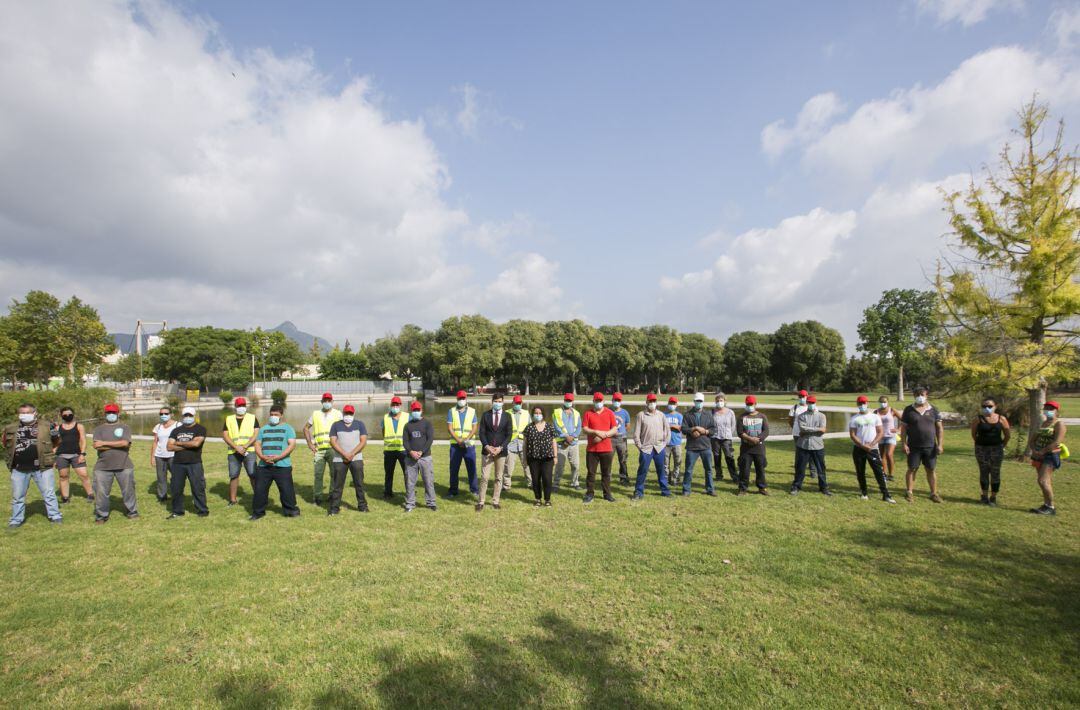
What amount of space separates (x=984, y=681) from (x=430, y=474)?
7.53 metres

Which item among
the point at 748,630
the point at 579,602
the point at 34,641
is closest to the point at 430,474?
the point at 579,602

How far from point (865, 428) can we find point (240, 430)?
38.7ft

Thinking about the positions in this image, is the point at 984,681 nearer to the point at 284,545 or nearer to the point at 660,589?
the point at 660,589

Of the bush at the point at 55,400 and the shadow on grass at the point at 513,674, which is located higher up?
the bush at the point at 55,400

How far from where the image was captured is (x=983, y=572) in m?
5.78

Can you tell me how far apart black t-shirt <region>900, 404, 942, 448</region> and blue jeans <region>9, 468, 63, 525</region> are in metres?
14.9

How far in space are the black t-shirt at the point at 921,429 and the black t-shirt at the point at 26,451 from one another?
48.7 feet


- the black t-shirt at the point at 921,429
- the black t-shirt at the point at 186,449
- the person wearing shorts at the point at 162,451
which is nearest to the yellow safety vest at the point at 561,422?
the black t-shirt at the point at 921,429

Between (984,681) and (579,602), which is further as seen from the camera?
(579,602)

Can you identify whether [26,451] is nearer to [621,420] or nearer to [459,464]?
[459,464]

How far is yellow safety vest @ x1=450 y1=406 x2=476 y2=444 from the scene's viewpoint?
9.60 metres

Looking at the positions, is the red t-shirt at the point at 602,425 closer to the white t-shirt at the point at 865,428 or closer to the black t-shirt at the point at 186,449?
the white t-shirt at the point at 865,428

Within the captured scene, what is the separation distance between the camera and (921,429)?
9.30m

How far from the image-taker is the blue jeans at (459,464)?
32.5 ft
